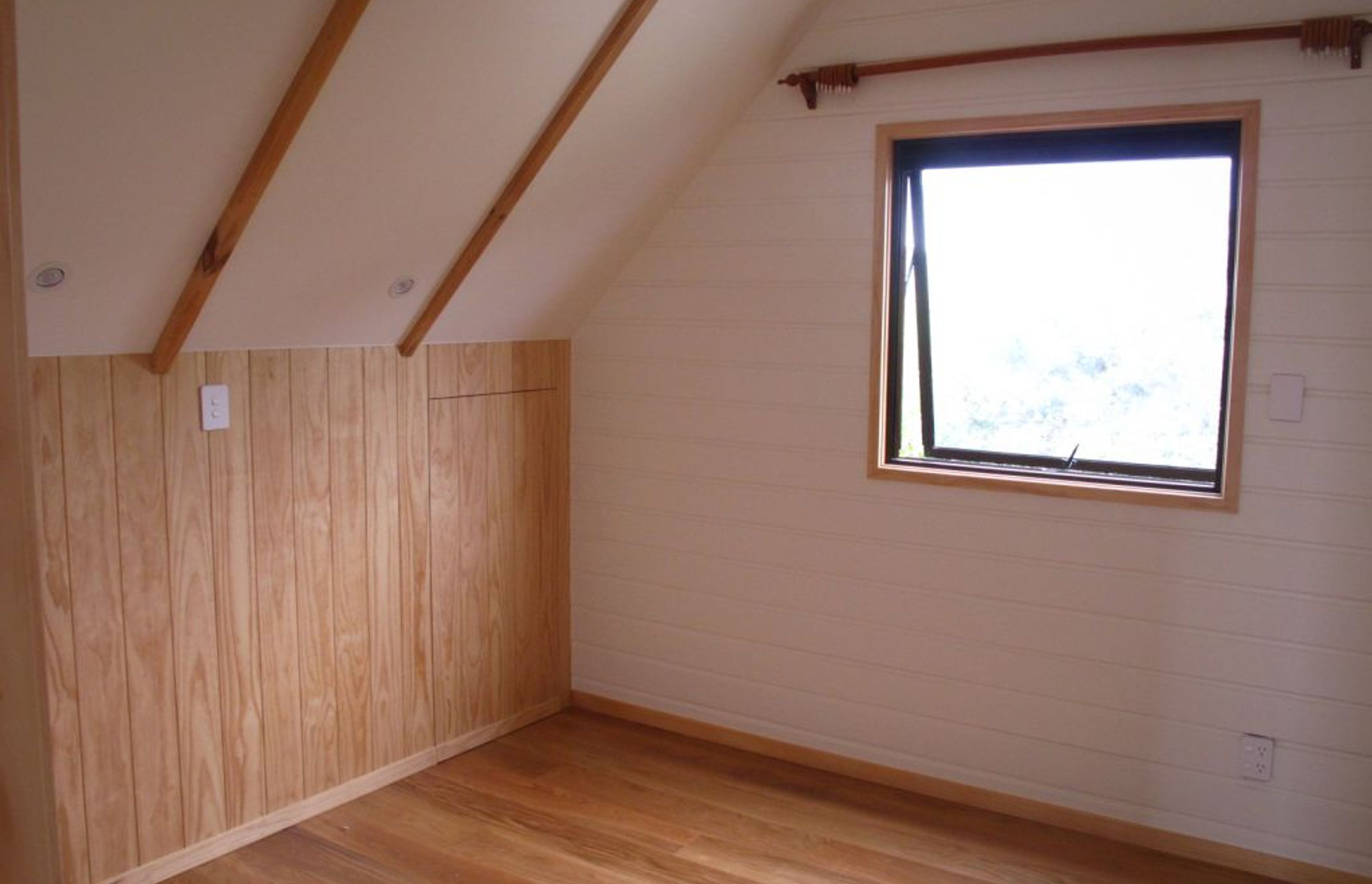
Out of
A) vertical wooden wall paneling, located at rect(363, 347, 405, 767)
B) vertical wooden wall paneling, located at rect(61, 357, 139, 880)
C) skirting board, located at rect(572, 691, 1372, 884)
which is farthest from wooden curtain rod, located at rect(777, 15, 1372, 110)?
vertical wooden wall paneling, located at rect(61, 357, 139, 880)

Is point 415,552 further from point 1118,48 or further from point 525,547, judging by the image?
point 1118,48

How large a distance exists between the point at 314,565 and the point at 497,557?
74cm

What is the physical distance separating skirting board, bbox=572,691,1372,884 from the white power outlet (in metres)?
0.21

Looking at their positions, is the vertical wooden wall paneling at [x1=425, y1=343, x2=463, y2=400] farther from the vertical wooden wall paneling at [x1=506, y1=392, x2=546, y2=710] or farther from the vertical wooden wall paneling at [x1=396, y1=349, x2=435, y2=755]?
the vertical wooden wall paneling at [x1=506, y1=392, x2=546, y2=710]

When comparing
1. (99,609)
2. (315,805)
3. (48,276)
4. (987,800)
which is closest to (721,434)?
(987,800)

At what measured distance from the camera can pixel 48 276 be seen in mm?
2293

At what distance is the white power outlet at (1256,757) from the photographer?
2859mm

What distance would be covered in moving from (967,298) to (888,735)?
1.39 metres

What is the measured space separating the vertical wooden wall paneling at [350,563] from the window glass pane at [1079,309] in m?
1.69

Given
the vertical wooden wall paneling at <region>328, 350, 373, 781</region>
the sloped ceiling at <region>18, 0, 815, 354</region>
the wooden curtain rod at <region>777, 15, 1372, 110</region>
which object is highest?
the wooden curtain rod at <region>777, 15, 1372, 110</region>

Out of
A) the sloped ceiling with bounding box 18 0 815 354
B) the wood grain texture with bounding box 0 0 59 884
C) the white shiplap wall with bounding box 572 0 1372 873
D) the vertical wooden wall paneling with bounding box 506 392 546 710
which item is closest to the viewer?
the wood grain texture with bounding box 0 0 59 884

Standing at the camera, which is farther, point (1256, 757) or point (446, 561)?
point (446, 561)

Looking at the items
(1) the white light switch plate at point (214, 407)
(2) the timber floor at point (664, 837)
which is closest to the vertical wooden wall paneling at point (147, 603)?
(1) the white light switch plate at point (214, 407)

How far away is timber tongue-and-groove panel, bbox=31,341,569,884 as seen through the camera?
262cm
